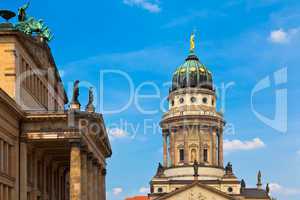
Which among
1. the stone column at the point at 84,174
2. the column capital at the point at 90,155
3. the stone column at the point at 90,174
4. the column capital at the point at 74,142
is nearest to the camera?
the column capital at the point at 74,142

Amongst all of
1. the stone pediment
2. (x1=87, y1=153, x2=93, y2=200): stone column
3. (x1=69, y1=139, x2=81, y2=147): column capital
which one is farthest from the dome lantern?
(x1=69, y1=139, x2=81, y2=147): column capital

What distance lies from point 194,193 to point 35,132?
107043 millimetres

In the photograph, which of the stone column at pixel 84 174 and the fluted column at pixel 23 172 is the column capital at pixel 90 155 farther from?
the fluted column at pixel 23 172

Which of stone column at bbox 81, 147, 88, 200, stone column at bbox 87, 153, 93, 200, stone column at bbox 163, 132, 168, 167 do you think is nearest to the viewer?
stone column at bbox 81, 147, 88, 200

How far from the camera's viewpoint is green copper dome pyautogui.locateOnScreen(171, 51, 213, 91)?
177m

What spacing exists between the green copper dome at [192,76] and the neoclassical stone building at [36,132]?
351 feet

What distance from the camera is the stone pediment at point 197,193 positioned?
15838 centimetres

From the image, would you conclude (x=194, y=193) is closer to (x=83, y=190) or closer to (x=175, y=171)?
(x=175, y=171)

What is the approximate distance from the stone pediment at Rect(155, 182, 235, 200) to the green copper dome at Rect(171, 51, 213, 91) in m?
28.3

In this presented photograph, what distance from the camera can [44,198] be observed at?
64.6 meters

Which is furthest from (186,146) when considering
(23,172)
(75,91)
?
(23,172)

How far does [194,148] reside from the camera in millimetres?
169125

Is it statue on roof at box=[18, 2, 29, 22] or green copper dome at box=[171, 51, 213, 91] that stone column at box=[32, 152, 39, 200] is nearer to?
statue on roof at box=[18, 2, 29, 22]

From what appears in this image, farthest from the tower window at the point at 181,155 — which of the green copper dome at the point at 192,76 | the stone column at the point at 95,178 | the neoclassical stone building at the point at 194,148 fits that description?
the stone column at the point at 95,178
